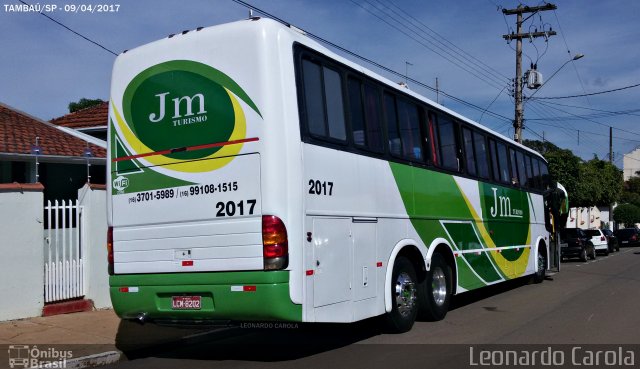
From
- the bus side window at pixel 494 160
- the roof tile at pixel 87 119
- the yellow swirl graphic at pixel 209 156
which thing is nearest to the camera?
the yellow swirl graphic at pixel 209 156

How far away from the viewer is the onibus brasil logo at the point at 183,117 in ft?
21.6

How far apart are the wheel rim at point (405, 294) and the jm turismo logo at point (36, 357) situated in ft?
14.0

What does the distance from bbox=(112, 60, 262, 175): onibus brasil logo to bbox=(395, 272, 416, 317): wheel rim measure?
131 inches

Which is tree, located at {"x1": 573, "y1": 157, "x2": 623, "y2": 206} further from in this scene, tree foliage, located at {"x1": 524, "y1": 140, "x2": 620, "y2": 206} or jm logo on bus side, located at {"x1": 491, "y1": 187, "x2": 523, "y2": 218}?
jm logo on bus side, located at {"x1": 491, "y1": 187, "x2": 523, "y2": 218}

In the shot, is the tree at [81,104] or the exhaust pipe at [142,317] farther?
the tree at [81,104]

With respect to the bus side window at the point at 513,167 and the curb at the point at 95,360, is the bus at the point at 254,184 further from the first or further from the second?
the bus side window at the point at 513,167

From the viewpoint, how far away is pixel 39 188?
975 centimetres

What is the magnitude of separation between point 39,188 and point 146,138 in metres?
3.57

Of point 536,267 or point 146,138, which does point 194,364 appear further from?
point 536,267

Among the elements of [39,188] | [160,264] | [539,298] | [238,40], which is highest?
[238,40]

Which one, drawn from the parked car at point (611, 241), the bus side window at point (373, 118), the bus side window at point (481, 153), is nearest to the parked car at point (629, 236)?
the parked car at point (611, 241)

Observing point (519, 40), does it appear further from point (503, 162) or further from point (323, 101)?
point (323, 101)

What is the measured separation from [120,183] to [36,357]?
2288 millimetres

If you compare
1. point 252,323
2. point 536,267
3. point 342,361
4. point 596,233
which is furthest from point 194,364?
point 596,233
